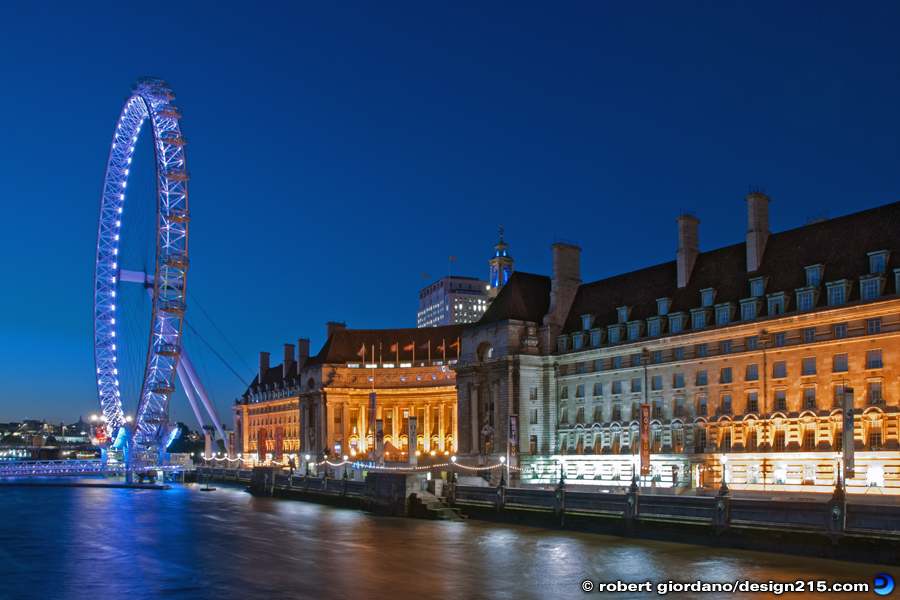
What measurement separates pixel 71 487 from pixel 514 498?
74.6 m

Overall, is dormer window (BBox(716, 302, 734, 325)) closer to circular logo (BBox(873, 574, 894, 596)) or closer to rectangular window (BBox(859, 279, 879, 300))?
rectangular window (BBox(859, 279, 879, 300))

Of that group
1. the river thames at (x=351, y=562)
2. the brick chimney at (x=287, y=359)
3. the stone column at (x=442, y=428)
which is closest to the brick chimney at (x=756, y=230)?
the river thames at (x=351, y=562)

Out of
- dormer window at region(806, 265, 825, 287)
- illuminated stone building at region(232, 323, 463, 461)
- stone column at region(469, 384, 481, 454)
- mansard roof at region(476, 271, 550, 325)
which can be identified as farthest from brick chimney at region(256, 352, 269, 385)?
dormer window at region(806, 265, 825, 287)

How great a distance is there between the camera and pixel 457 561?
1307 inches

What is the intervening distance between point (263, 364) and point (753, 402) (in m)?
140

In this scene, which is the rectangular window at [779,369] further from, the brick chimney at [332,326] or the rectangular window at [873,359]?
the brick chimney at [332,326]

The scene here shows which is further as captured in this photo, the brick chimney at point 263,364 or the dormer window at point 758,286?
the brick chimney at point 263,364

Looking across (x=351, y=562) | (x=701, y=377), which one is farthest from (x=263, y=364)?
(x=351, y=562)

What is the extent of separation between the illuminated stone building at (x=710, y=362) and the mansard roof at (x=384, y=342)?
4133cm

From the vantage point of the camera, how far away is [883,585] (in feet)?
87.6

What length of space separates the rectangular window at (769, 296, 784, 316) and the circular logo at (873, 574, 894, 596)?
4500cm

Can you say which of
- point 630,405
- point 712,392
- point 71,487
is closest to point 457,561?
point 712,392

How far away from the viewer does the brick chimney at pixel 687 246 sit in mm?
83688

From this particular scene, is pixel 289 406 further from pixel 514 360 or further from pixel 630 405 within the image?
pixel 630 405
